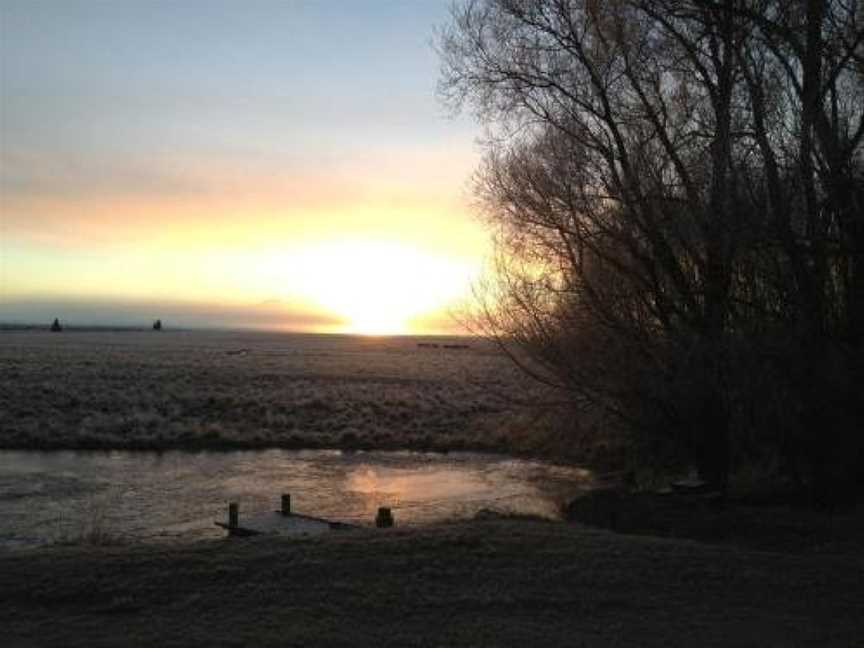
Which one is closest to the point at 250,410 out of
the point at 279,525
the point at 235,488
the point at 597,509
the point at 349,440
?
the point at 349,440

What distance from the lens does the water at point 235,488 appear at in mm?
16719

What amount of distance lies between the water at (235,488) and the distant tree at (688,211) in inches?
126

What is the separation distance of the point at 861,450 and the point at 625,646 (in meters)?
Result: 8.96

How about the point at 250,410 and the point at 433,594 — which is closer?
the point at 433,594

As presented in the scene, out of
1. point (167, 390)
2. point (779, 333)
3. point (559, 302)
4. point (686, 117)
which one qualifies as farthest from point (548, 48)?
point (167, 390)

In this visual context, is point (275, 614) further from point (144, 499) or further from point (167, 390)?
point (167, 390)

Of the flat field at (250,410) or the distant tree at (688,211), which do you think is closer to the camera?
the distant tree at (688,211)

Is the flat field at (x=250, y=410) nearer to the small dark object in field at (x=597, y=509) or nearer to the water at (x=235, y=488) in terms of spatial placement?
the water at (x=235, y=488)

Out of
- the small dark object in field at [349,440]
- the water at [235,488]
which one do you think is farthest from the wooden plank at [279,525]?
the small dark object in field at [349,440]

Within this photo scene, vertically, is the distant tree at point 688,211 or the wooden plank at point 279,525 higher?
the distant tree at point 688,211

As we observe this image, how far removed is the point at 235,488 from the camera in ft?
70.6

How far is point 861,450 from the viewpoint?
545 inches

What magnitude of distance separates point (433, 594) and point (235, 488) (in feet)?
48.6

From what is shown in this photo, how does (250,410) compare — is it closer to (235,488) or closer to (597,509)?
(235,488)
